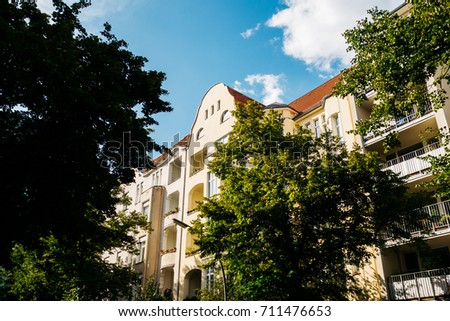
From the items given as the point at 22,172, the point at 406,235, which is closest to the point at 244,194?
the point at 406,235

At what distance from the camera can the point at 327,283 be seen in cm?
1524

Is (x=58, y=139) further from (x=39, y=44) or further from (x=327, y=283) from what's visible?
(x=327, y=283)

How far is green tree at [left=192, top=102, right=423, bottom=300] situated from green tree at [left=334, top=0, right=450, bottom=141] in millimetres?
2441

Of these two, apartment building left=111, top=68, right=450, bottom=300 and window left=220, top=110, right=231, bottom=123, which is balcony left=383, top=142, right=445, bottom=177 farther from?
window left=220, top=110, right=231, bottom=123

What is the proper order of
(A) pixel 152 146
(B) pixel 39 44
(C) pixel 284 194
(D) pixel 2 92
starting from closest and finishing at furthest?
(B) pixel 39 44
(D) pixel 2 92
(C) pixel 284 194
(A) pixel 152 146

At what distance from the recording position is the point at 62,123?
1334 centimetres

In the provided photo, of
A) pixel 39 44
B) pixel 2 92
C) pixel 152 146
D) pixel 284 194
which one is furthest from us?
pixel 152 146

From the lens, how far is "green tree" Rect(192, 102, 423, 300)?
46.2ft

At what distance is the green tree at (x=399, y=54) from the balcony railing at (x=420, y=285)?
747cm

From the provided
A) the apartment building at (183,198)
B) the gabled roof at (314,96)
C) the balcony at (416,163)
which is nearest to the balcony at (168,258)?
the apartment building at (183,198)

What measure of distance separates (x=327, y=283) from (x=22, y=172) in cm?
1213

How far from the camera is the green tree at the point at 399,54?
10945 mm

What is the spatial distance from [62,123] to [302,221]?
31.2 feet

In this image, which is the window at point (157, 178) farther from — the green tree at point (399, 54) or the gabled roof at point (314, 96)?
the green tree at point (399, 54)
